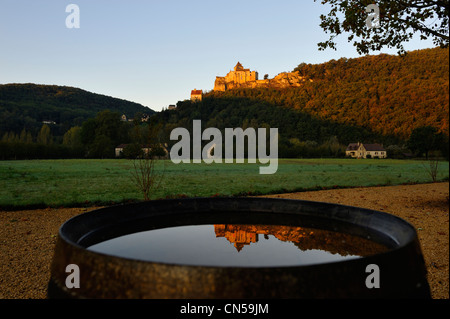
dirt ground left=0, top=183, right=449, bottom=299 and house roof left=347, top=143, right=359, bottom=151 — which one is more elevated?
house roof left=347, top=143, right=359, bottom=151

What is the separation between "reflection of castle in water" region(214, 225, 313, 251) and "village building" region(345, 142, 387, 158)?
2195 inches

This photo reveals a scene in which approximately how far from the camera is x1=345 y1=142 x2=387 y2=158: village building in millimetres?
54209

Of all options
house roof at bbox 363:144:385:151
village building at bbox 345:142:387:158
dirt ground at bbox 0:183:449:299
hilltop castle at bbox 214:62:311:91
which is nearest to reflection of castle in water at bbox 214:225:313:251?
dirt ground at bbox 0:183:449:299

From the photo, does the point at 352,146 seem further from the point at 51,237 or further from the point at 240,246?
the point at 240,246

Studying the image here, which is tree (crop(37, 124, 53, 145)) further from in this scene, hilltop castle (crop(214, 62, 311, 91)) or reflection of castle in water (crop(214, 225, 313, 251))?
hilltop castle (crop(214, 62, 311, 91))

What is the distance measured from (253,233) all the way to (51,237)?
18.9ft

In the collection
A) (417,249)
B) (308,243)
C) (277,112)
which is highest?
(277,112)

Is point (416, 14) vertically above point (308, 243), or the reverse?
point (416, 14)

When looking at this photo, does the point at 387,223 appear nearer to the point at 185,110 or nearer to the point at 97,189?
the point at 97,189

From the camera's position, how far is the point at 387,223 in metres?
2.09

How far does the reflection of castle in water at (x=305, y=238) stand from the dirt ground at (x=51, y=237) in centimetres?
60

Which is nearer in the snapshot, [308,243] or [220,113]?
[308,243]
